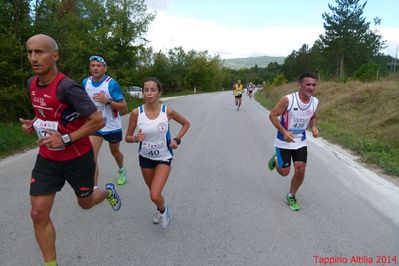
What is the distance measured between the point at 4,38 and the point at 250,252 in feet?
33.1

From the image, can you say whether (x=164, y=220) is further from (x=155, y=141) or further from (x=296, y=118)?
(x=296, y=118)

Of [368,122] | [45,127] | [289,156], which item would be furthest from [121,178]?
[368,122]

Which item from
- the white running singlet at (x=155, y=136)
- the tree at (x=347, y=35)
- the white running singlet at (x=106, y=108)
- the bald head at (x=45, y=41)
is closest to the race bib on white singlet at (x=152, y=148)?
the white running singlet at (x=155, y=136)

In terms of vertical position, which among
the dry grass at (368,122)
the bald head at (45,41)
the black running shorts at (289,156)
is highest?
the bald head at (45,41)

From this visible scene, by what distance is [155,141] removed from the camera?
410cm

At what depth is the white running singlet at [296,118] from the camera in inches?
193

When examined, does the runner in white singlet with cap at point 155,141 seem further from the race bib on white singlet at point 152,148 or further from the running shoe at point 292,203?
the running shoe at point 292,203

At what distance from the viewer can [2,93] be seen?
1068 cm

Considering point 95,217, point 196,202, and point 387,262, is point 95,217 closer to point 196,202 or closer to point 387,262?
point 196,202

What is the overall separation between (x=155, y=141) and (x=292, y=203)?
6.99ft

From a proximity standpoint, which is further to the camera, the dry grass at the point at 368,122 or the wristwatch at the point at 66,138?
the dry grass at the point at 368,122

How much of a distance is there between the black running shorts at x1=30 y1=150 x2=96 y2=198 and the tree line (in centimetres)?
875

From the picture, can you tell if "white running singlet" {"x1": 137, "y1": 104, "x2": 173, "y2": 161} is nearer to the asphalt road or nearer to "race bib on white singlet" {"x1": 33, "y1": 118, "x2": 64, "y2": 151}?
the asphalt road

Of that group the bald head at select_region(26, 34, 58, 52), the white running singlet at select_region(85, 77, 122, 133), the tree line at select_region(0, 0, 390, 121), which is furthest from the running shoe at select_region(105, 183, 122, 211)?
the tree line at select_region(0, 0, 390, 121)
